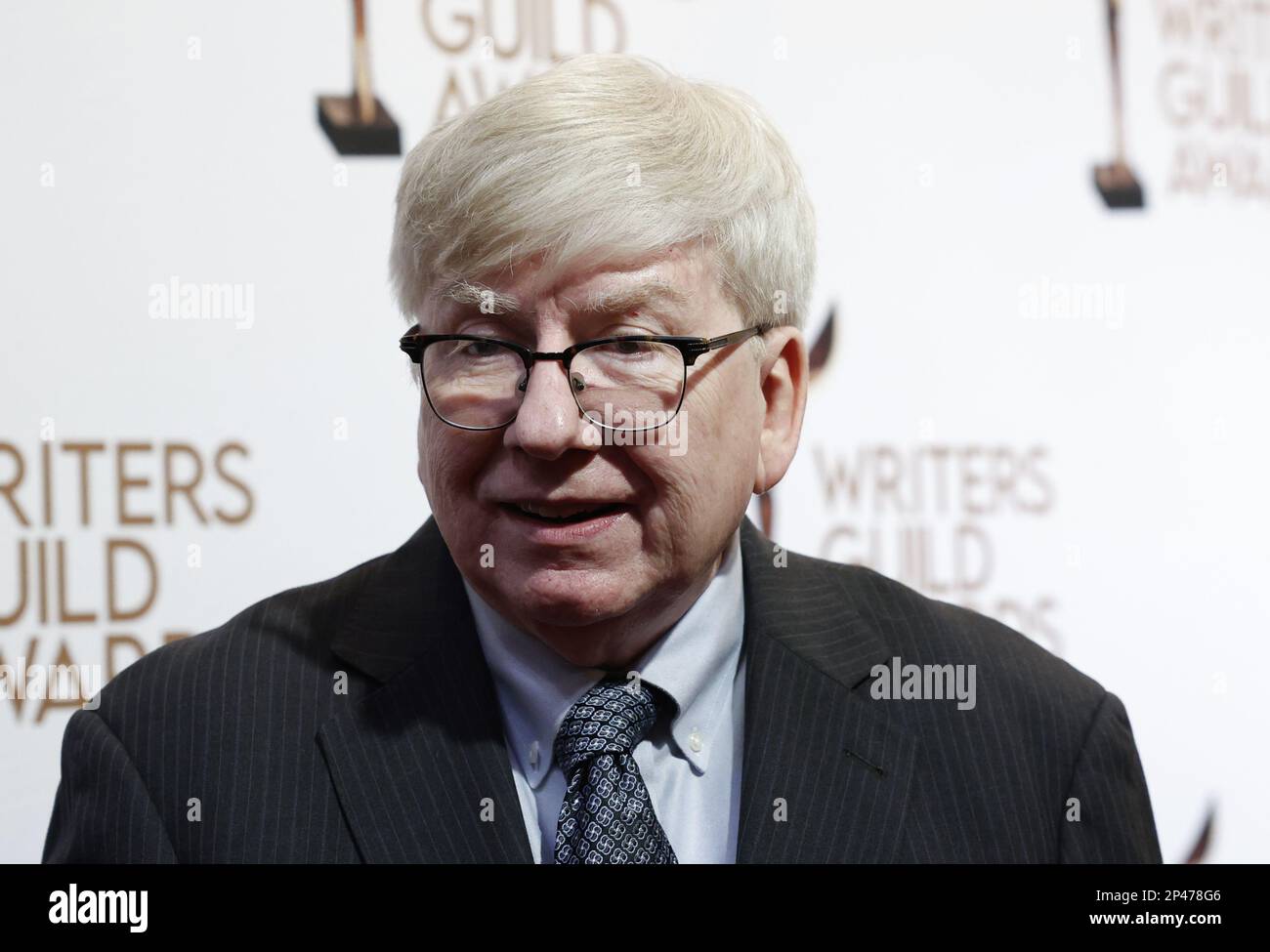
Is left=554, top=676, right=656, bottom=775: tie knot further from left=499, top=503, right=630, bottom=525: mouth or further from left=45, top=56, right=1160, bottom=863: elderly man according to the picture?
left=499, top=503, right=630, bottom=525: mouth

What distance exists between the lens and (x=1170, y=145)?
2.58 m

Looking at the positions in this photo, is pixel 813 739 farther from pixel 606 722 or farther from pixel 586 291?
pixel 586 291

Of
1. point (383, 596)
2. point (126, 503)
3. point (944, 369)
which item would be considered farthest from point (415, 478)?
point (944, 369)

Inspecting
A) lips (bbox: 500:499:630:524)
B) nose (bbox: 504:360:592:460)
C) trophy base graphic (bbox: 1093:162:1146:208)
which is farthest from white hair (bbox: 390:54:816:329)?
trophy base graphic (bbox: 1093:162:1146:208)

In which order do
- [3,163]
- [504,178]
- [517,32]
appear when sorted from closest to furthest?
[504,178]
[3,163]
[517,32]

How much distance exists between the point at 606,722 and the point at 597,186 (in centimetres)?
61

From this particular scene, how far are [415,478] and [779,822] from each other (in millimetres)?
1024

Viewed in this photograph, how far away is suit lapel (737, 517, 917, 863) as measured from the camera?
1.43m

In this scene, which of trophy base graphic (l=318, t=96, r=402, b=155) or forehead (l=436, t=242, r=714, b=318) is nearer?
forehead (l=436, t=242, r=714, b=318)

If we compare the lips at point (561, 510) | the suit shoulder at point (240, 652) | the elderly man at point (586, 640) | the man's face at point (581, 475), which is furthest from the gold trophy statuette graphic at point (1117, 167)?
the suit shoulder at point (240, 652)

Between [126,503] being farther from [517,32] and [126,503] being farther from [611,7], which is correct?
[611,7]

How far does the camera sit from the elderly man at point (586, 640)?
135 centimetres

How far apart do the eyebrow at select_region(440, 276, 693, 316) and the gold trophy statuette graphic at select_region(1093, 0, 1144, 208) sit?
5.05 feet

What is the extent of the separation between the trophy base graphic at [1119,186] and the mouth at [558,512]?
1.66 metres
